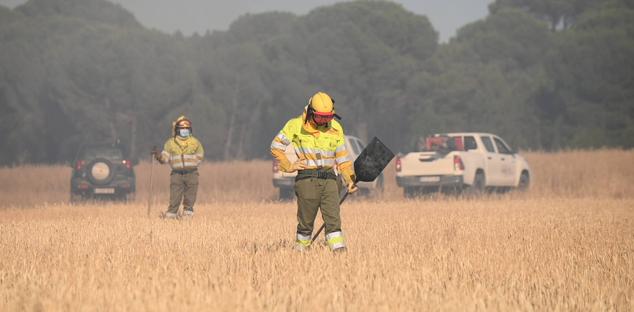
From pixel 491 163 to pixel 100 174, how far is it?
30.6 ft

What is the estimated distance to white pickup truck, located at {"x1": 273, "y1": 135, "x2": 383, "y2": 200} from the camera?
24.6m

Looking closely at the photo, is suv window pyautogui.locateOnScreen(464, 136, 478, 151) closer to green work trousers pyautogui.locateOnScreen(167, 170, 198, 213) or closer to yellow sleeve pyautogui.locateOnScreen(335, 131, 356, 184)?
green work trousers pyautogui.locateOnScreen(167, 170, 198, 213)

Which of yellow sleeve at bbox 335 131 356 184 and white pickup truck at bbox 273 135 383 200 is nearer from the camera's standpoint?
yellow sleeve at bbox 335 131 356 184

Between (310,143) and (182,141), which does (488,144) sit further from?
(310,143)

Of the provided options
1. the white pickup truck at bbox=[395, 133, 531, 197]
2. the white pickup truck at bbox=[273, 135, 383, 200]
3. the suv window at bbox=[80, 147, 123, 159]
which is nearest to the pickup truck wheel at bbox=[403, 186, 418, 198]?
the white pickup truck at bbox=[395, 133, 531, 197]

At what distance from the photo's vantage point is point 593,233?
1442 centimetres

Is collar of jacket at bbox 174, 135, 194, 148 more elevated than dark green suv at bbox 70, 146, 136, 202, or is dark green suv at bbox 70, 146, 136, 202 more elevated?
collar of jacket at bbox 174, 135, 194, 148

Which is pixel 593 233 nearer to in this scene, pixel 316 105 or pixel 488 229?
pixel 488 229

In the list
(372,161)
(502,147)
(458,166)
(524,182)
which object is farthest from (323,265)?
(524,182)

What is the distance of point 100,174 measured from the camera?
2595 centimetres

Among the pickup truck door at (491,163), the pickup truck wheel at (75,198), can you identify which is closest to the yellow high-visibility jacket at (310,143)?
the pickup truck door at (491,163)

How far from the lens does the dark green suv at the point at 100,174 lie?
26.0 m

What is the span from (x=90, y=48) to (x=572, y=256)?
56017 mm

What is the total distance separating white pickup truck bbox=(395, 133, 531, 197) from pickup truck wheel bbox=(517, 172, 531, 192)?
379 millimetres
